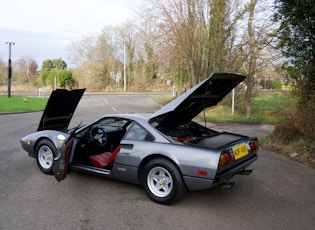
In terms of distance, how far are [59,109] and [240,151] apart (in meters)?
3.68

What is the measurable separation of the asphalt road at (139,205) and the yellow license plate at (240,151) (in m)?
0.68

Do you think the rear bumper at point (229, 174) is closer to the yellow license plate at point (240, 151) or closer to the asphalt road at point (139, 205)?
the yellow license plate at point (240, 151)

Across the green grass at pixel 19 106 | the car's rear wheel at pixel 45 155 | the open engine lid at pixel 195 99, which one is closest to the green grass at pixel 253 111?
the open engine lid at pixel 195 99

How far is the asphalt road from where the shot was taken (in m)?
3.70

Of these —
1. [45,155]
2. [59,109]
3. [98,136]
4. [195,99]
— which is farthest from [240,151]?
[59,109]

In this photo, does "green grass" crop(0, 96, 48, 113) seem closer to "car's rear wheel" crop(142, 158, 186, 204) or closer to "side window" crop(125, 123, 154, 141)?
"side window" crop(125, 123, 154, 141)

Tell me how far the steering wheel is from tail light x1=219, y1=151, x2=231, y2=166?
2.36 meters

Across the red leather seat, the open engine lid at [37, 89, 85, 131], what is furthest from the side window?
the open engine lid at [37, 89, 85, 131]

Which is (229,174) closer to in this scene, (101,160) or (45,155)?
(101,160)

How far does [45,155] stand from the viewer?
562cm

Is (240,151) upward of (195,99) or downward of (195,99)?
downward

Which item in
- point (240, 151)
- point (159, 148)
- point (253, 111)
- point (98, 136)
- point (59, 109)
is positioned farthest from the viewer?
point (253, 111)

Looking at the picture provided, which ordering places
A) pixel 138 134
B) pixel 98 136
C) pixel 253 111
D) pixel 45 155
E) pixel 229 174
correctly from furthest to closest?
pixel 253 111 < pixel 45 155 < pixel 98 136 < pixel 138 134 < pixel 229 174

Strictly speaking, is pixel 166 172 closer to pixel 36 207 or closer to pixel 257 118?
pixel 36 207
